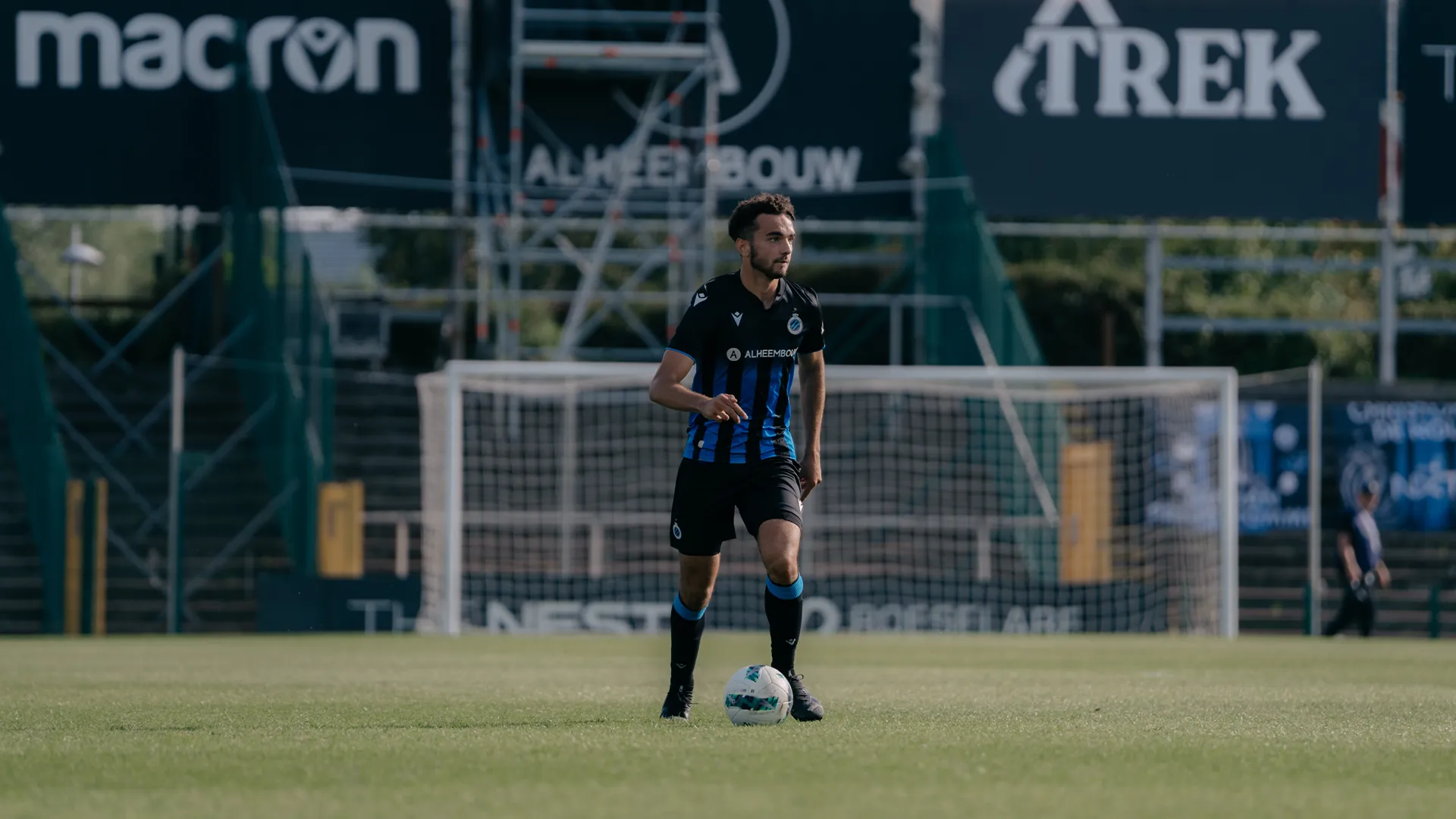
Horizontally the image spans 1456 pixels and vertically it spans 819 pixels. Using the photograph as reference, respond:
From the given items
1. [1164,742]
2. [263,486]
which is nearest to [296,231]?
[263,486]

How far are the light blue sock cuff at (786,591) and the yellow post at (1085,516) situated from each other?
14.2 meters

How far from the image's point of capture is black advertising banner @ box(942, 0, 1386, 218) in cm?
2617

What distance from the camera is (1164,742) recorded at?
7.47 meters

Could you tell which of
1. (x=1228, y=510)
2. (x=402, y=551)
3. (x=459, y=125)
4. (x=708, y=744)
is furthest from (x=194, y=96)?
(x=708, y=744)

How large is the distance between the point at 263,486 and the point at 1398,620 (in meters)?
13.6

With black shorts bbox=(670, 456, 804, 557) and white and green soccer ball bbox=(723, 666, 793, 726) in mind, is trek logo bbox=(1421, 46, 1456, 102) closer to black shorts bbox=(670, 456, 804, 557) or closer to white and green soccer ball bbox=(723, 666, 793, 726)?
black shorts bbox=(670, 456, 804, 557)

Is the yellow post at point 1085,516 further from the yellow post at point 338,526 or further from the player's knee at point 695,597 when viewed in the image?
the player's knee at point 695,597

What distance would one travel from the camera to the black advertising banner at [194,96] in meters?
25.2

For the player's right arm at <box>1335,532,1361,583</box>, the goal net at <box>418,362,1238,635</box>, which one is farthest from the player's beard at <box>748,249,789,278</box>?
the player's right arm at <box>1335,532,1361,583</box>

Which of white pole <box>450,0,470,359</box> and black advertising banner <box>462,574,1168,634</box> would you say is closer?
black advertising banner <box>462,574,1168,634</box>

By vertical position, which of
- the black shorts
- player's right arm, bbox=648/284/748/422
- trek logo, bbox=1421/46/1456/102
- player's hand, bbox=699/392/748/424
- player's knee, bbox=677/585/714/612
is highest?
trek logo, bbox=1421/46/1456/102

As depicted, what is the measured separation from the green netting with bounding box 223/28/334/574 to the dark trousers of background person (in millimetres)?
10674

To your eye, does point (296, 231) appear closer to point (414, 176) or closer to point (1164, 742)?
point (414, 176)

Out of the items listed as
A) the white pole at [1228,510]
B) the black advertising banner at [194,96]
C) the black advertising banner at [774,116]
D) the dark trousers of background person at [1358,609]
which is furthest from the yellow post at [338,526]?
the dark trousers of background person at [1358,609]
